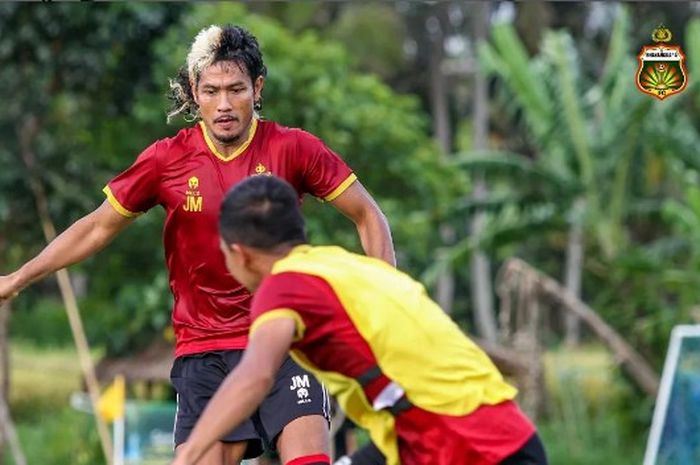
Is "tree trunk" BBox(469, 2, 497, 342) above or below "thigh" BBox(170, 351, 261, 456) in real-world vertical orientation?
below

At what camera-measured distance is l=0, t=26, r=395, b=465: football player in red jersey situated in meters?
6.43

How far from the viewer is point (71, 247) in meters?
6.57

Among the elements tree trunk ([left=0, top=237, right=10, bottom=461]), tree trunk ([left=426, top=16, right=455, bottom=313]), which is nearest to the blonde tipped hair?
tree trunk ([left=0, top=237, right=10, bottom=461])

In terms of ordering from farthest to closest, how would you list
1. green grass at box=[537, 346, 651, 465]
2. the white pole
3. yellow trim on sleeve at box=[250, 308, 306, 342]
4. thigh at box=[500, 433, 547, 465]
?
green grass at box=[537, 346, 651, 465] → the white pole → thigh at box=[500, 433, 547, 465] → yellow trim on sleeve at box=[250, 308, 306, 342]

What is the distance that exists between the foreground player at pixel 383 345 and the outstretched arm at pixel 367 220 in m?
1.54

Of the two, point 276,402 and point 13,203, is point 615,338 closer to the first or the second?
point 13,203

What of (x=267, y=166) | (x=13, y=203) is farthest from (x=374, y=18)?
(x=267, y=166)

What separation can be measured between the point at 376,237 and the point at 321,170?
1.11ft

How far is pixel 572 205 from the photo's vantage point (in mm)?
20125

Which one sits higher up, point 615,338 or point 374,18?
point 374,18

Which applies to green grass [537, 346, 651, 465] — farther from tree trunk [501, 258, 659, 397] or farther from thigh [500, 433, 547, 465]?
thigh [500, 433, 547, 465]

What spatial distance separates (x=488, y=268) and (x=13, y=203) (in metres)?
18.9

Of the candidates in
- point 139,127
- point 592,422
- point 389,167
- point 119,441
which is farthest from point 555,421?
point 119,441

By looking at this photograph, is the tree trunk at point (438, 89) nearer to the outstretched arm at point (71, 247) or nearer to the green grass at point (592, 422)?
the green grass at point (592, 422)
